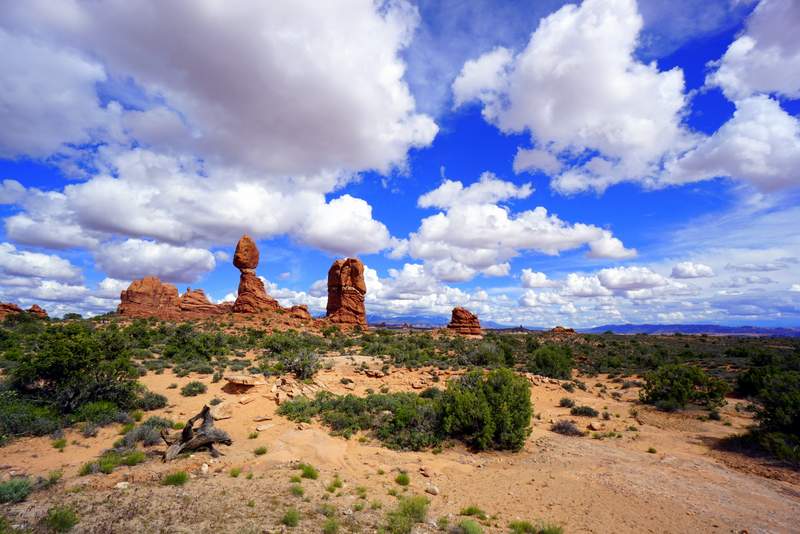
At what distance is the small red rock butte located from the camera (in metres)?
50.8

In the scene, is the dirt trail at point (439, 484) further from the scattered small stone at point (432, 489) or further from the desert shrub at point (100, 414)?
the desert shrub at point (100, 414)

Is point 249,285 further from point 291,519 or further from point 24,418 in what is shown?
point 291,519

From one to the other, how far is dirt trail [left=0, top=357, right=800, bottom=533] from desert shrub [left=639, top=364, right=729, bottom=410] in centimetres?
300

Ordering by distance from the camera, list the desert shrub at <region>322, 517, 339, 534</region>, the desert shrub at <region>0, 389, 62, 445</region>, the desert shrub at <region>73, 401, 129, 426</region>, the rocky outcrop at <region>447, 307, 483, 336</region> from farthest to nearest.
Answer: the rocky outcrop at <region>447, 307, 483, 336</region>
the desert shrub at <region>73, 401, 129, 426</region>
the desert shrub at <region>0, 389, 62, 445</region>
the desert shrub at <region>322, 517, 339, 534</region>

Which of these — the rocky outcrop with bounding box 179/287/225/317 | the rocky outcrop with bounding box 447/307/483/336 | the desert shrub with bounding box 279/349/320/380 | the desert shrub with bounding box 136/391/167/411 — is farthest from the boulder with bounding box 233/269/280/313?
the desert shrub with bounding box 136/391/167/411

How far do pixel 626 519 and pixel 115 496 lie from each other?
1113 cm

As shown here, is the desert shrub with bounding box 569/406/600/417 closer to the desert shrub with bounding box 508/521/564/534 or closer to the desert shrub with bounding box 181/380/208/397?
the desert shrub with bounding box 508/521/564/534

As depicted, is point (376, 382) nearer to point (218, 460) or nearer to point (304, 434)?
point (304, 434)

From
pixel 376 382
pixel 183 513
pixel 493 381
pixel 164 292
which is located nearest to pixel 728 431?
pixel 493 381

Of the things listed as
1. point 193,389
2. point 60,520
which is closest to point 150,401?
point 193,389

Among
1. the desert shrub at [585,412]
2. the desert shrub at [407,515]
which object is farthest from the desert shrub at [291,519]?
the desert shrub at [585,412]

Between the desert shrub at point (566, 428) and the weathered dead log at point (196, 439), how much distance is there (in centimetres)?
1267

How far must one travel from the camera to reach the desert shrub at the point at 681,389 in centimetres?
1803

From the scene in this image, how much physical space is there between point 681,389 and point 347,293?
1648 inches
